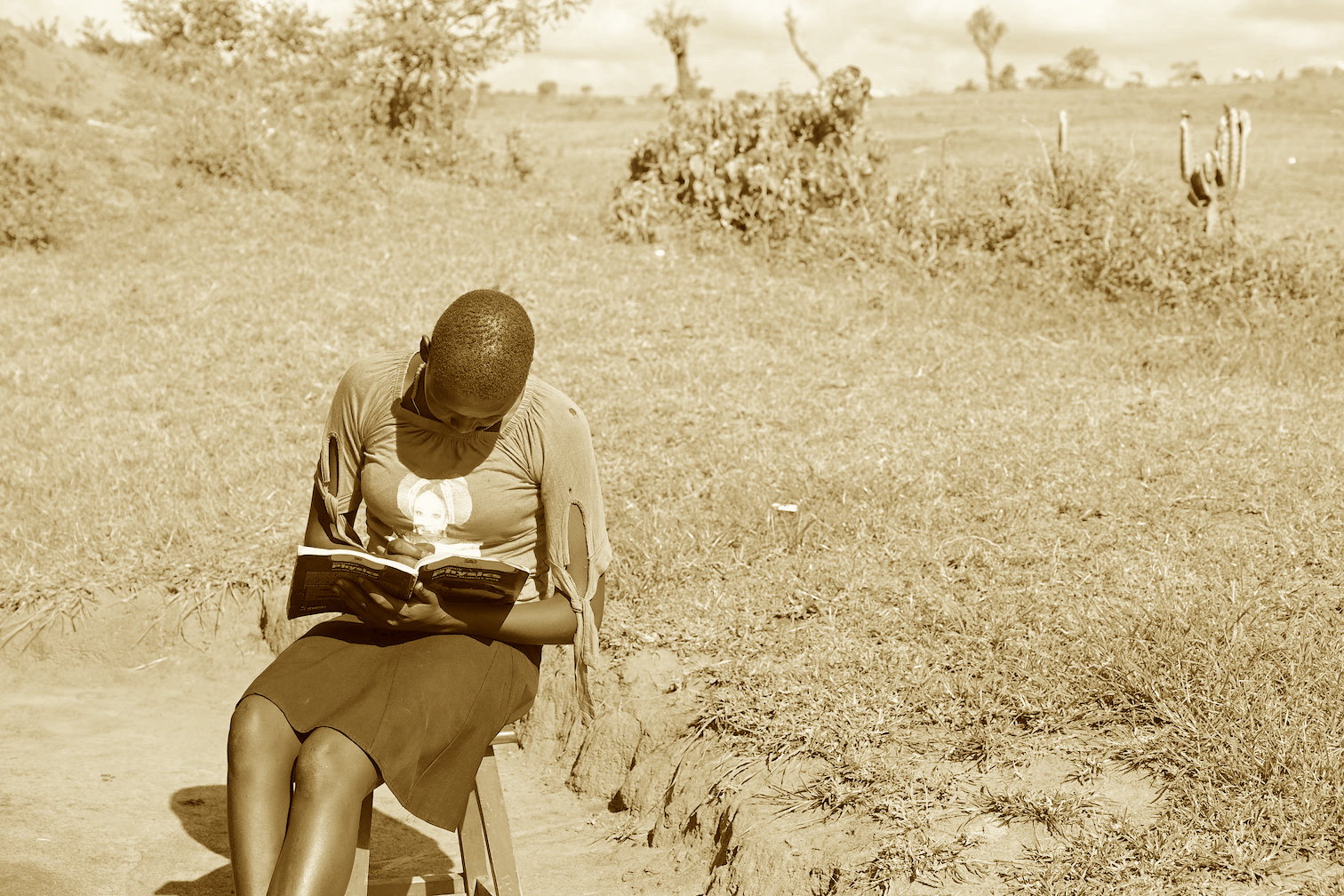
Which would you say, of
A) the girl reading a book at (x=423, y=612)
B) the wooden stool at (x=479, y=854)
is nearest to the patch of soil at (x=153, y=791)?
the wooden stool at (x=479, y=854)

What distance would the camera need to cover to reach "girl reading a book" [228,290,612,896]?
2750 millimetres

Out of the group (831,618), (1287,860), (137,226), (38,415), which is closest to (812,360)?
(831,618)

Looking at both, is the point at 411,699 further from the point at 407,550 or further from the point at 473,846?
the point at 473,846

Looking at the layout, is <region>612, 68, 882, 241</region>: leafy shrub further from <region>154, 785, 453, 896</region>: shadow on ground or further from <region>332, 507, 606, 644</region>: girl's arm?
<region>332, 507, 606, 644</region>: girl's arm

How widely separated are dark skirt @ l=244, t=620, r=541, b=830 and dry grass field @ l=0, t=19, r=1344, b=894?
1.00 meters

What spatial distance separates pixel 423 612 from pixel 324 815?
1.53ft

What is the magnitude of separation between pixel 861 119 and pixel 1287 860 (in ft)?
28.8

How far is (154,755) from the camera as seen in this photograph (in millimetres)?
4508

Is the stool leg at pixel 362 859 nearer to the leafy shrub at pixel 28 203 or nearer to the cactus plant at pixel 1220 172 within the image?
the cactus plant at pixel 1220 172

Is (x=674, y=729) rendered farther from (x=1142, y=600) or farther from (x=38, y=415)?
(x=38, y=415)

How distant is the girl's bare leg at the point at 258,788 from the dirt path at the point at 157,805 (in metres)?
1.11

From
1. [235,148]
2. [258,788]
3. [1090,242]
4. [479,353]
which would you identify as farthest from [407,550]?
[235,148]

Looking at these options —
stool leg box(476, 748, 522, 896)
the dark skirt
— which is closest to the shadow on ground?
stool leg box(476, 748, 522, 896)

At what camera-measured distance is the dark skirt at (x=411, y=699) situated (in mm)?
2826
